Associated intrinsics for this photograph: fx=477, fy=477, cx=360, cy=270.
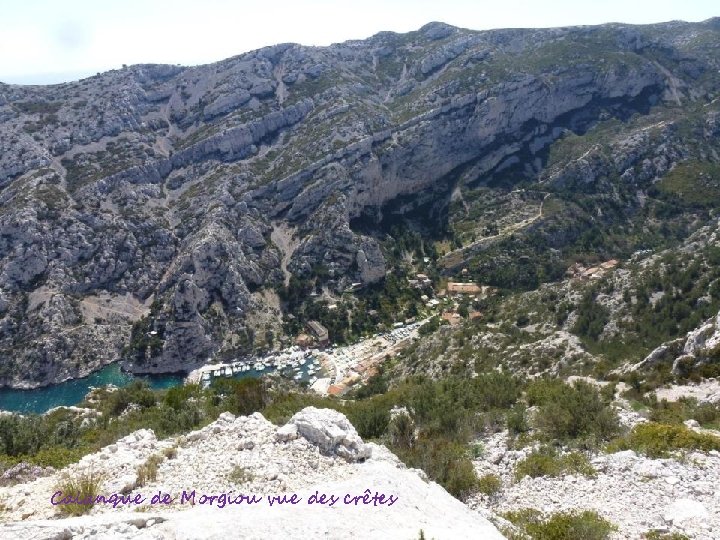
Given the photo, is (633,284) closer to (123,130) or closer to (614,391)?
(614,391)

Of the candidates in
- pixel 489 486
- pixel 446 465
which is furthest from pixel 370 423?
pixel 489 486

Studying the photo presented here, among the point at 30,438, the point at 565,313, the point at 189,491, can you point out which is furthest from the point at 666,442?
the point at 565,313

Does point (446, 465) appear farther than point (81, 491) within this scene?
Yes

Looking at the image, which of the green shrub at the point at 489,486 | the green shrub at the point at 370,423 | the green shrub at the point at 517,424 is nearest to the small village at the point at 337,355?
the green shrub at the point at 370,423

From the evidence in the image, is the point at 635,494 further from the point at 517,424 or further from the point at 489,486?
the point at 517,424

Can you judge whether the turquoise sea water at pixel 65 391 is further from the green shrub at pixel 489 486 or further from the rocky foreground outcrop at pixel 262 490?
the green shrub at pixel 489 486

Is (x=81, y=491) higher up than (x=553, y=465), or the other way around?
(x=81, y=491)
